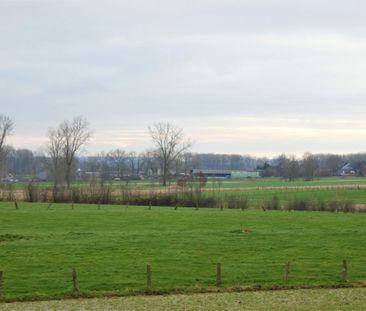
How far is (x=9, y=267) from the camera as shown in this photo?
29031 mm

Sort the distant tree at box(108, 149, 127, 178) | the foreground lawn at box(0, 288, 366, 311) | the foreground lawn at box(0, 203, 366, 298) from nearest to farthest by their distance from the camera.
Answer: the foreground lawn at box(0, 288, 366, 311) < the foreground lawn at box(0, 203, 366, 298) < the distant tree at box(108, 149, 127, 178)

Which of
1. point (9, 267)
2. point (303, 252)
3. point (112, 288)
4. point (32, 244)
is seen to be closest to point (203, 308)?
point (112, 288)

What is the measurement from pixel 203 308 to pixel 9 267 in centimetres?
1305

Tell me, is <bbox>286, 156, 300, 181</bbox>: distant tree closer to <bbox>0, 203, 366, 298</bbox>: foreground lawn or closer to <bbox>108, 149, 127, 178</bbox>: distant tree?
<bbox>108, 149, 127, 178</bbox>: distant tree

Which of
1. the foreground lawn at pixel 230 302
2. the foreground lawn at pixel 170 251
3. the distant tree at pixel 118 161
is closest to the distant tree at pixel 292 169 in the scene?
the distant tree at pixel 118 161

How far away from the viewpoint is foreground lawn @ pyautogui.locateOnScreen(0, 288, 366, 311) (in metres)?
20.1

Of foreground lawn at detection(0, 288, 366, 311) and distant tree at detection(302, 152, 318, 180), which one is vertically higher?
distant tree at detection(302, 152, 318, 180)

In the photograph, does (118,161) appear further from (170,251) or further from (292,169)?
(170,251)

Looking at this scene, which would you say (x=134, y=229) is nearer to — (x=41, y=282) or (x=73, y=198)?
(x=41, y=282)

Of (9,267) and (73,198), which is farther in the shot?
(73,198)

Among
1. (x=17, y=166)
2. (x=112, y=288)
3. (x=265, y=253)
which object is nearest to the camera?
(x=112, y=288)

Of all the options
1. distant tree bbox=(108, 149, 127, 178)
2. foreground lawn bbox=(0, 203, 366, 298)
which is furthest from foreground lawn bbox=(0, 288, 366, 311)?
distant tree bbox=(108, 149, 127, 178)

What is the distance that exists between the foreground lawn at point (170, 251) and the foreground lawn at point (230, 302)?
2.08 meters

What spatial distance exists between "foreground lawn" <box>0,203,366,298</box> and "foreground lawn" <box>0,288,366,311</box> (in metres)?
2.08
